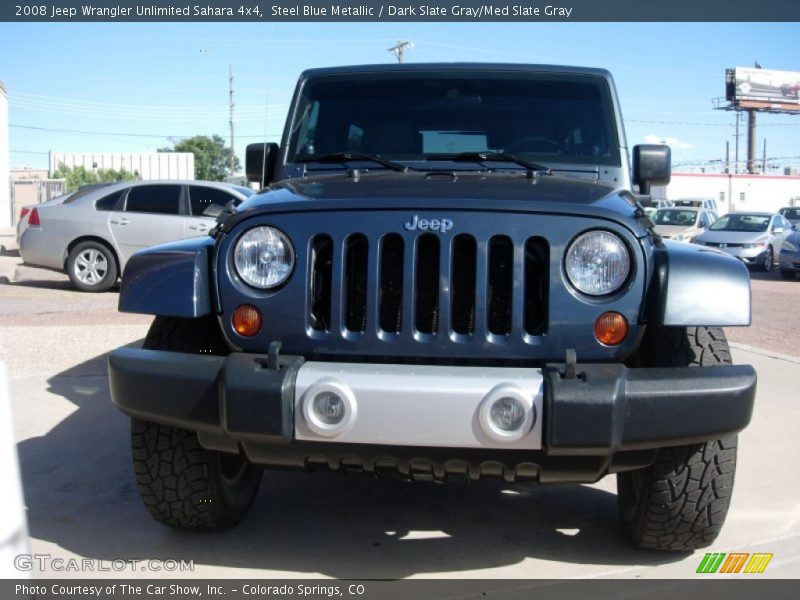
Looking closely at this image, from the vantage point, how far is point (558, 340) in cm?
284

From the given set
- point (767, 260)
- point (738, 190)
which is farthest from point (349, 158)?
point (738, 190)

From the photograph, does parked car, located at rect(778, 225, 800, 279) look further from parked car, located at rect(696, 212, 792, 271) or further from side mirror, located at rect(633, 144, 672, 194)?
side mirror, located at rect(633, 144, 672, 194)

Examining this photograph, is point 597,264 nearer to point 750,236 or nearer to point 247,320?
point 247,320

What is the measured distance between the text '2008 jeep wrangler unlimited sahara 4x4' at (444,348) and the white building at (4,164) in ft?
122

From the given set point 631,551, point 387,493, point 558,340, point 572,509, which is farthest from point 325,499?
point 558,340

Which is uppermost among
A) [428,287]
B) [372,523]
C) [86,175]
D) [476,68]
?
[86,175]

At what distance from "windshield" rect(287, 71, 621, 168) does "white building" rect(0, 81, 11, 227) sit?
36.0 metres

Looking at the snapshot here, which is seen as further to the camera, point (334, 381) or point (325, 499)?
point (325, 499)

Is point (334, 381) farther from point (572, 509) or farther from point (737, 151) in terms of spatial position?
point (737, 151)

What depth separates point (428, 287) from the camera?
2938mm

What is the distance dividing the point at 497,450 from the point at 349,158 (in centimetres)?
178

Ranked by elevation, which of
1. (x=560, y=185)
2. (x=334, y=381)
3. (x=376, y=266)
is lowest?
(x=334, y=381)

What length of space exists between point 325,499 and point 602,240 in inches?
74.1
